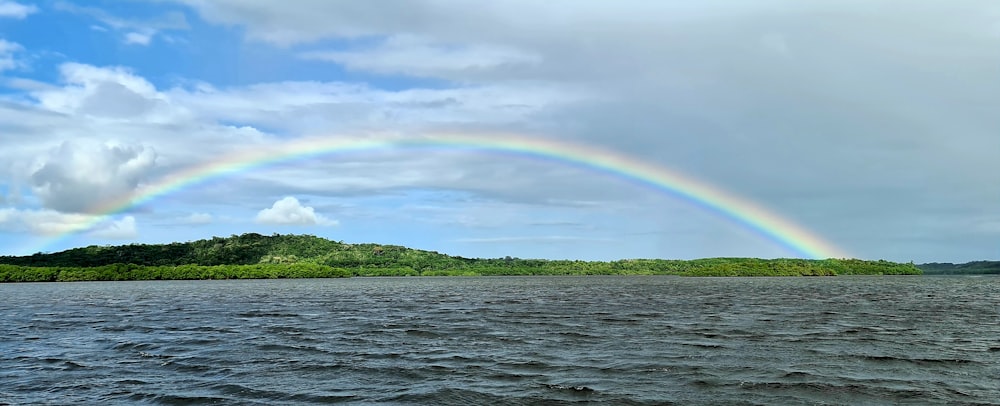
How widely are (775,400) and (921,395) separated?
14.8ft

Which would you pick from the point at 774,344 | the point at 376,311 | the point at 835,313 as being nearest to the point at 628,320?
the point at 774,344

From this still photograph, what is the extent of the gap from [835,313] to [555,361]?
1320 inches

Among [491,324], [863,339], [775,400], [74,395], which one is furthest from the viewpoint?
[491,324]

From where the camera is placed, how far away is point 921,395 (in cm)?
1970

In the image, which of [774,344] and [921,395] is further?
[774,344]

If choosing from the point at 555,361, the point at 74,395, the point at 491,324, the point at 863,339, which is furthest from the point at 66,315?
the point at 863,339

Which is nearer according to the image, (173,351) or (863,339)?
(173,351)

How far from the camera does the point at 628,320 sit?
44.0 metres

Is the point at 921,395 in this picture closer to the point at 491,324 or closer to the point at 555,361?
the point at 555,361

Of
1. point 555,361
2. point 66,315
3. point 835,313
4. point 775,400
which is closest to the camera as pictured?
point 775,400

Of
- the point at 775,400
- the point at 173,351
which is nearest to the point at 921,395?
the point at 775,400

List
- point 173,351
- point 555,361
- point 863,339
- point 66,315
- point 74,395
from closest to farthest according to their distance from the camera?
point 74,395 < point 555,361 < point 173,351 < point 863,339 < point 66,315

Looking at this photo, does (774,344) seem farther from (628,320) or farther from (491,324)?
(491,324)

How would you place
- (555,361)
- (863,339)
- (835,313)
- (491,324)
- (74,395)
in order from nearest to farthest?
1. (74,395)
2. (555,361)
3. (863,339)
4. (491,324)
5. (835,313)
